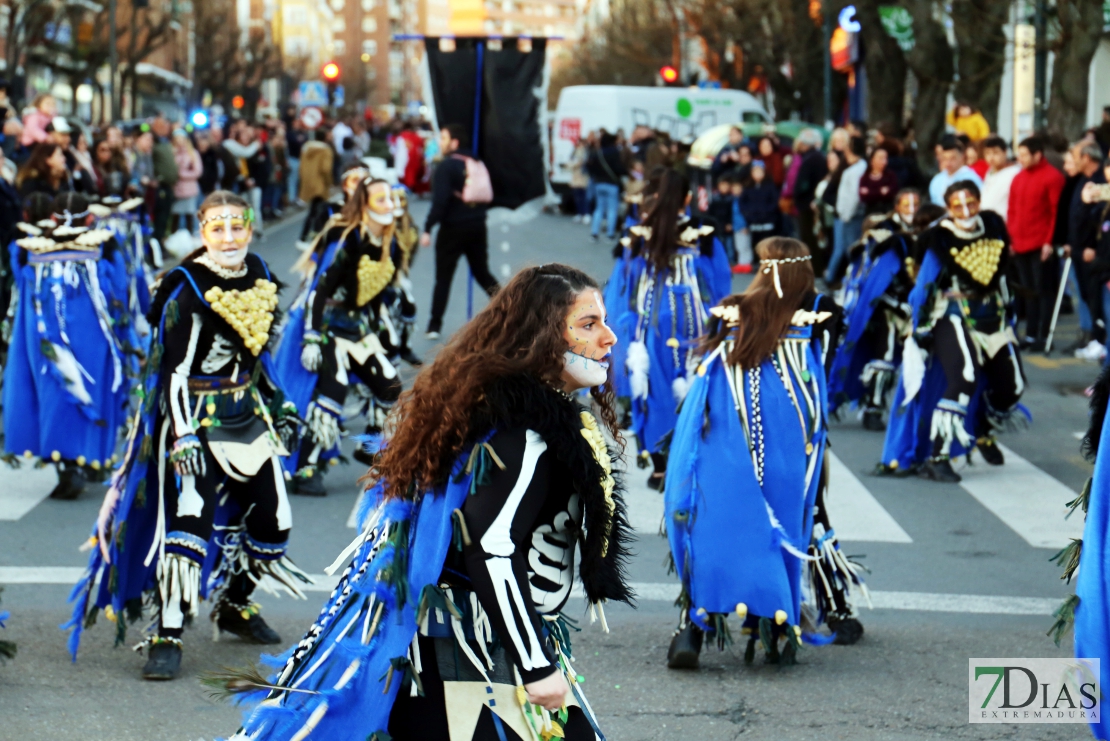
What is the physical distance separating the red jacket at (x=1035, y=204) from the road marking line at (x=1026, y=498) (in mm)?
4782

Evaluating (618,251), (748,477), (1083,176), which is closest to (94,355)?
(618,251)

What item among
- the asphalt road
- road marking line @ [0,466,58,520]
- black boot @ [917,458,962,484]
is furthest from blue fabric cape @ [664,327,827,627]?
road marking line @ [0,466,58,520]

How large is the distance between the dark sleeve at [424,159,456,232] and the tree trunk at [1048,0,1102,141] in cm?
715

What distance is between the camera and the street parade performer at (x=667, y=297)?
855 cm

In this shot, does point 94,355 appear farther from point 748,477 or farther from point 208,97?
point 208,97

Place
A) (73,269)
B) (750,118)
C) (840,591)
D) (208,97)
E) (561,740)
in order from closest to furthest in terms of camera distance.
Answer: (561,740)
(840,591)
(73,269)
(750,118)
(208,97)

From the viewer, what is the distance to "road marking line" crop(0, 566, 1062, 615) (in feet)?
22.1

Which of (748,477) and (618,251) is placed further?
(618,251)

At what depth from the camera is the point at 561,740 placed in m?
3.28

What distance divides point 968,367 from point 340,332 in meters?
3.84

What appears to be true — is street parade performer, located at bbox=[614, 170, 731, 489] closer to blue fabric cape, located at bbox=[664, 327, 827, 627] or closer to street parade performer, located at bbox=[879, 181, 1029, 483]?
street parade performer, located at bbox=[879, 181, 1029, 483]

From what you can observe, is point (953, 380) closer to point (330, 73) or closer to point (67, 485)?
point (67, 485)

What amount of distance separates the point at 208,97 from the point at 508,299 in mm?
74730

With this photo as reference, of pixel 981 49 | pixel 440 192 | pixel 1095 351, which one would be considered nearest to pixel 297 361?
pixel 440 192
